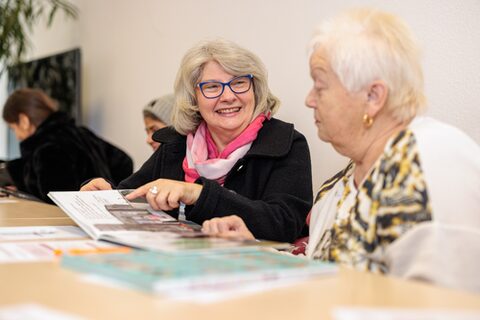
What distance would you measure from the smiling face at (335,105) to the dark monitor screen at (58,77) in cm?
331

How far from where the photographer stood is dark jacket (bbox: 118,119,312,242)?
70.6 inches

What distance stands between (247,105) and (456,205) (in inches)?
44.4

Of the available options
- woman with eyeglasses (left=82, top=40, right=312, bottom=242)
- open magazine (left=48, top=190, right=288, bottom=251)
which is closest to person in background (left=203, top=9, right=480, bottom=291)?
open magazine (left=48, top=190, right=288, bottom=251)

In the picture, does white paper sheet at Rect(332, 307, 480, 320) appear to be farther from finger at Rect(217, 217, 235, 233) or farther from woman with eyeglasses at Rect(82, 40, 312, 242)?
woman with eyeglasses at Rect(82, 40, 312, 242)

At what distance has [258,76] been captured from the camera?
2.24m

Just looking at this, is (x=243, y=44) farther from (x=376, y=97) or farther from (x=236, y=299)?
(x=236, y=299)

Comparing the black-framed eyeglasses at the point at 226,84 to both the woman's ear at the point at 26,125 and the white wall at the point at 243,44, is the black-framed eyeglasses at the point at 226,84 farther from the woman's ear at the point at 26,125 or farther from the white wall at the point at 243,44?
the woman's ear at the point at 26,125

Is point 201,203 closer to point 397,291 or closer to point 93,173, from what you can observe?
point 397,291

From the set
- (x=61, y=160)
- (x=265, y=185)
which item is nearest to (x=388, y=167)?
(x=265, y=185)

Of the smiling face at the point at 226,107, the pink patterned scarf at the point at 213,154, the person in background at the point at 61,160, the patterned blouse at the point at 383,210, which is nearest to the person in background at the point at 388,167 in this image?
the patterned blouse at the point at 383,210

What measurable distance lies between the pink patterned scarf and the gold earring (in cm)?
71

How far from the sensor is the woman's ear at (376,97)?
140cm

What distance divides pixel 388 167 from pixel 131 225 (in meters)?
0.62

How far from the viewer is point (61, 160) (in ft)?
12.2
